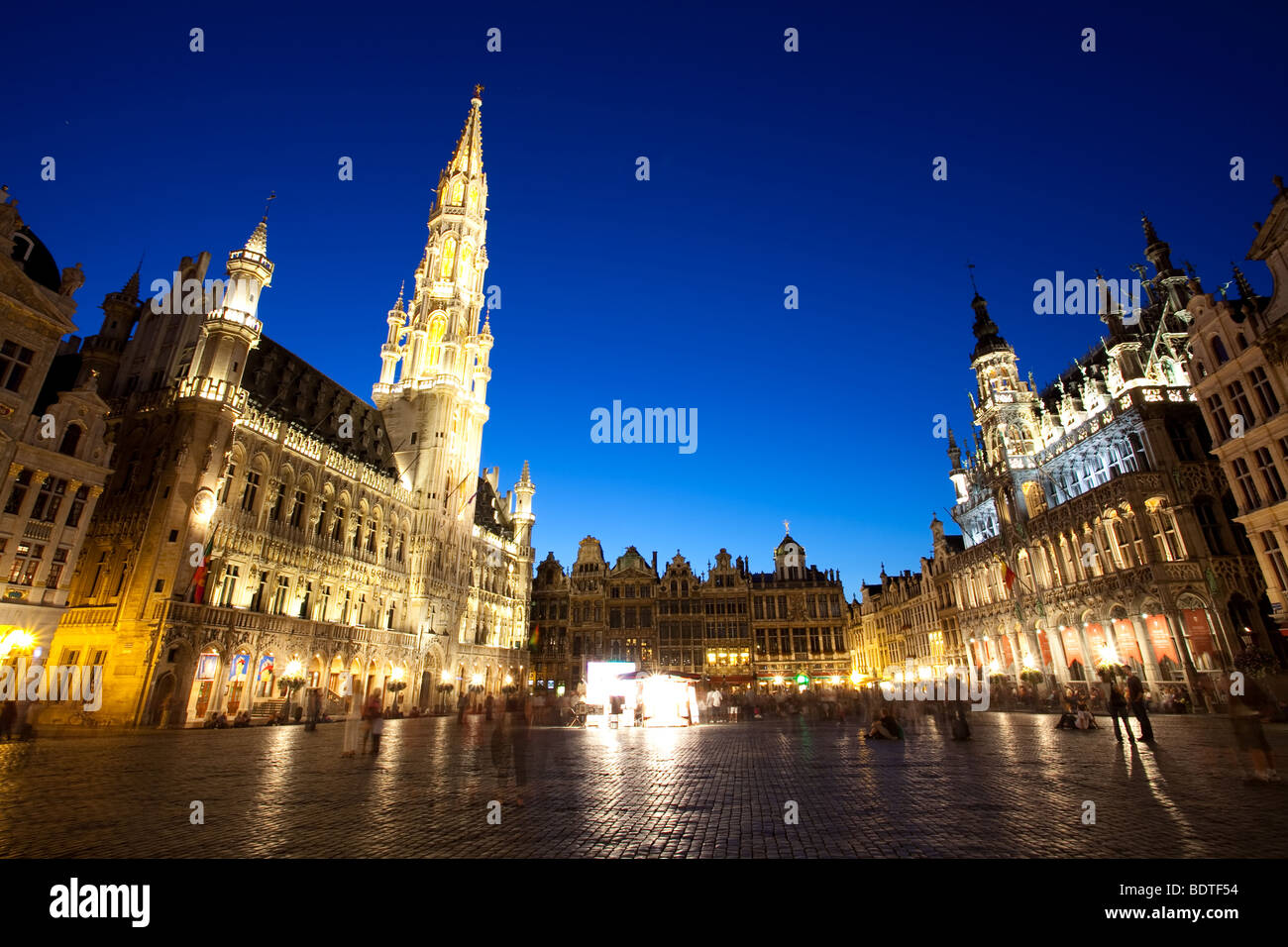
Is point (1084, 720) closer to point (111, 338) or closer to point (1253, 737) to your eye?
point (1253, 737)

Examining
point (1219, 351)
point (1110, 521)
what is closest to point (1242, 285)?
point (1219, 351)

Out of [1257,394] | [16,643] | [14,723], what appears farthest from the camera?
[1257,394]

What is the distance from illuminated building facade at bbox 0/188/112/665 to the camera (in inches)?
909

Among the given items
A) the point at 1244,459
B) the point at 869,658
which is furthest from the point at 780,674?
the point at 1244,459

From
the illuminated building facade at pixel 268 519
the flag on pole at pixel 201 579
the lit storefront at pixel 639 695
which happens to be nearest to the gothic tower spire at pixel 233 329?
the illuminated building facade at pixel 268 519

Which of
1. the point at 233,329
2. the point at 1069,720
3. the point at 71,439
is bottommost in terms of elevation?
the point at 1069,720

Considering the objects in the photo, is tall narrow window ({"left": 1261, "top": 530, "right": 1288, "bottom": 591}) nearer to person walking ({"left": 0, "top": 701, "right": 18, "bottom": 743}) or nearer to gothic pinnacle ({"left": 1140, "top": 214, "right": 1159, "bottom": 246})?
gothic pinnacle ({"left": 1140, "top": 214, "right": 1159, "bottom": 246})

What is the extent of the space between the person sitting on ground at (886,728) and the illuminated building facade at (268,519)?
16.7 m

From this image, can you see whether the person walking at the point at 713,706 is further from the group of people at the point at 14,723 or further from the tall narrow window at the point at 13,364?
the tall narrow window at the point at 13,364

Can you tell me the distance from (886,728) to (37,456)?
34.2m

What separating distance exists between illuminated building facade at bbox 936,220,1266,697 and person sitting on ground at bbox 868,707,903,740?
21.0 meters

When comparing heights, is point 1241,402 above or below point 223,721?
above

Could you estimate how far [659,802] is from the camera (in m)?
9.33
